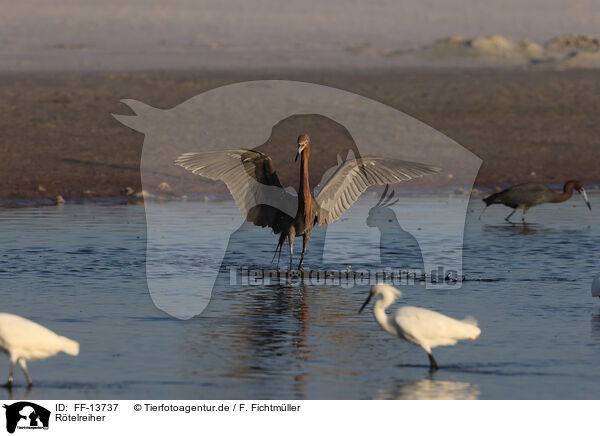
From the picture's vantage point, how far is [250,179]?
12.7 meters

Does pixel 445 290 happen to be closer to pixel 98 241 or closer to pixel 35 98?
pixel 98 241

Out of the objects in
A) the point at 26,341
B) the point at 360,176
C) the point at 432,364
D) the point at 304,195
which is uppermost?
the point at 360,176

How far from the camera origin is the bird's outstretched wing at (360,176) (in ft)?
42.9

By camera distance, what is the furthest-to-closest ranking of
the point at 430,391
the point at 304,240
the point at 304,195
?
1. the point at 304,240
2. the point at 304,195
3. the point at 430,391

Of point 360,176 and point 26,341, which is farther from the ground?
point 360,176

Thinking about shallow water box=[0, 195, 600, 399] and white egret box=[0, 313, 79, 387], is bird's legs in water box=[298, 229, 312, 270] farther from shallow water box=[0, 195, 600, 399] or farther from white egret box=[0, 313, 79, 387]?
white egret box=[0, 313, 79, 387]

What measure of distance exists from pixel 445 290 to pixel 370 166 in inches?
75.2

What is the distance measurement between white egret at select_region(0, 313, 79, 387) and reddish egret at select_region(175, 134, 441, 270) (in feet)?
15.7

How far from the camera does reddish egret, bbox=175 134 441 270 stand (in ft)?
40.9

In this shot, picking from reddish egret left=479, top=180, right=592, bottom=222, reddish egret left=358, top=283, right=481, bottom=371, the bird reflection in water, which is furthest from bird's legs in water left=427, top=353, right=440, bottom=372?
reddish egret left=479, top=180, right=592, bottom=222
